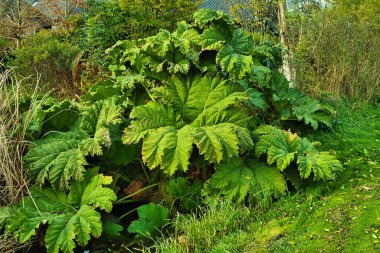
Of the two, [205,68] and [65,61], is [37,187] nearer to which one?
[205,68]

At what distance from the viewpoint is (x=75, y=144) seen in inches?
202

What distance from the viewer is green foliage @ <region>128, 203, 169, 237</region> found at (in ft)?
15.4

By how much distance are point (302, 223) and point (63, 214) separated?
6.99ft

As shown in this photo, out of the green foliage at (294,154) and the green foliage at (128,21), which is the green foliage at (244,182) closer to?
the green foliage at (294,154)

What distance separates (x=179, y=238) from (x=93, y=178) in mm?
1083

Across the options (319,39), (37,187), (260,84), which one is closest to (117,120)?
(37,187)

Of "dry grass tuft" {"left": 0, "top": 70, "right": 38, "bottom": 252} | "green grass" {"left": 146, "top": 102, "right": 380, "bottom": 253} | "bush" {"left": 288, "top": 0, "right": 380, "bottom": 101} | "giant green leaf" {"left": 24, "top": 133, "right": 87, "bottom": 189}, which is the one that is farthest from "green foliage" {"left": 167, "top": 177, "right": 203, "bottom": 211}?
"bush" {"left": 288, "top": 0, "right": 380, "bottom": 101}

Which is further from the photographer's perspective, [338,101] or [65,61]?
[65,61]

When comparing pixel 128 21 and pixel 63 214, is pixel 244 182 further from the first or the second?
pixel 128 21

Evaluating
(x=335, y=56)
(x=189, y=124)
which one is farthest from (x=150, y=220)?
(x=335, y=56)

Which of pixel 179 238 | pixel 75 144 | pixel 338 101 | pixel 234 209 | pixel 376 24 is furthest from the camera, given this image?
pixel 376 24

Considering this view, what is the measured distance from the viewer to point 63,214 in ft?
15.3

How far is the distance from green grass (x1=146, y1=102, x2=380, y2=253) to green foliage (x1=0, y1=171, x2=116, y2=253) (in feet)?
2.07

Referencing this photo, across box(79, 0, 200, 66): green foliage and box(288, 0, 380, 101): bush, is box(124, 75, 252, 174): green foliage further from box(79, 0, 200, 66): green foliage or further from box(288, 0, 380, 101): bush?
box(79, 0, 200, 66): green foliage
